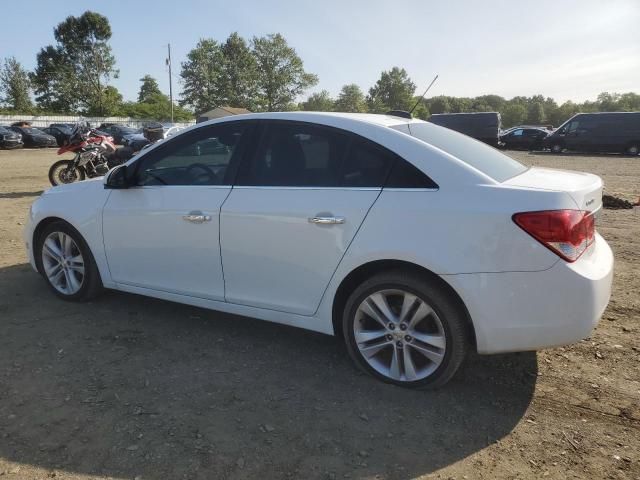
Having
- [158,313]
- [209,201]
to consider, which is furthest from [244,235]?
[158,313]

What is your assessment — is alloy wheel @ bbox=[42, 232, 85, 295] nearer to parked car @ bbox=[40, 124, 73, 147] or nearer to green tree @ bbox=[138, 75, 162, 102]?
parked car @ bbox=[40, 124, 73, 147]

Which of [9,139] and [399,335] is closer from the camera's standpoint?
[399,335]

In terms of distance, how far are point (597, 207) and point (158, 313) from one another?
3338 mm

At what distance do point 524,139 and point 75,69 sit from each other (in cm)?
6753

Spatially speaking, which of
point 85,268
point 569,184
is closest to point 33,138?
point 85,268

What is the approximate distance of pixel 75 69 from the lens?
242 feet

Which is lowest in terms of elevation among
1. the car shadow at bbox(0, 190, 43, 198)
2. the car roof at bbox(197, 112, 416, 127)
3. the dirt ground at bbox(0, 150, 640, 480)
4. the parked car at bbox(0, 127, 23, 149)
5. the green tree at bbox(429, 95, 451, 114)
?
the dirt ground at bbox(0, 150, 640, 480)

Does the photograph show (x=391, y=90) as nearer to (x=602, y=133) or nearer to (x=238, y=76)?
(x=238, y=76)

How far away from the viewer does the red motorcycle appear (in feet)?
35.4

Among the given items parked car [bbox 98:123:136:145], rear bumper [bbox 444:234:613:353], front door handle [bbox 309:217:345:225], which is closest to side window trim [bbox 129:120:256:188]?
front door handle [bbox 309:217:345:225]

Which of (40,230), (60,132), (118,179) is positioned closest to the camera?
(118,179)

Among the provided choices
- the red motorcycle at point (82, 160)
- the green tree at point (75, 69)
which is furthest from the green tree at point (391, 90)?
the red motorcycle at point (82, 160)

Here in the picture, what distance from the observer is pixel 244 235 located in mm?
3316

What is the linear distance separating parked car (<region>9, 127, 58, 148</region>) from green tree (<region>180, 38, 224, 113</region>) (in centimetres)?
5635
